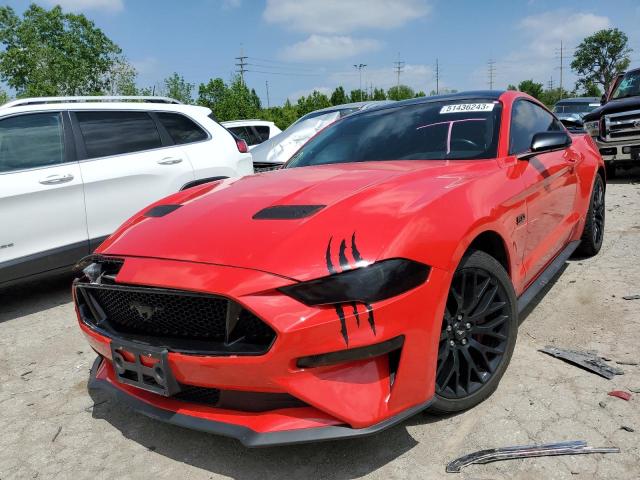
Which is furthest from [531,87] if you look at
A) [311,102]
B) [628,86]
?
[628,86]

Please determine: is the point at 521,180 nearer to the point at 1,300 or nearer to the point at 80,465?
the point at 80,465

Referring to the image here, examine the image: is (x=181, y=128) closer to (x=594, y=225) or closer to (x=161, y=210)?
(x=161, y=210)

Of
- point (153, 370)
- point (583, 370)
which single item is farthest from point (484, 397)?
point (153, 370)

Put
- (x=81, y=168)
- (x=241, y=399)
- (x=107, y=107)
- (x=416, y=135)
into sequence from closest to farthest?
(x=241, y=399) → (x=416, y=135) → (x=81, y=168) → (x=107, y=107)

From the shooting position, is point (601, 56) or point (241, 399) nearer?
point (241, 399)

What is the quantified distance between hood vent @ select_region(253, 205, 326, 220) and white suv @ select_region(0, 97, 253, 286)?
287 centimetres

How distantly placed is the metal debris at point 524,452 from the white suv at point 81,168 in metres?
3.69

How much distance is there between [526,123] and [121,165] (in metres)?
3.49

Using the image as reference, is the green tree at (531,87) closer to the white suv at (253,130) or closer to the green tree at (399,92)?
the green tree at (399,92)

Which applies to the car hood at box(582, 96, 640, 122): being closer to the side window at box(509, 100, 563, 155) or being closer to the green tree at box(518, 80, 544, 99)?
the side window at box(509, 100, 563, 155)

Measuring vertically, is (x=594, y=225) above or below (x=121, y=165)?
below

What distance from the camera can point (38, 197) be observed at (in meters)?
4.36

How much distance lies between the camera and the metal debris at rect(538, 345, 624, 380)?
274 cm

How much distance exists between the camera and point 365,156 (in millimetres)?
3326
